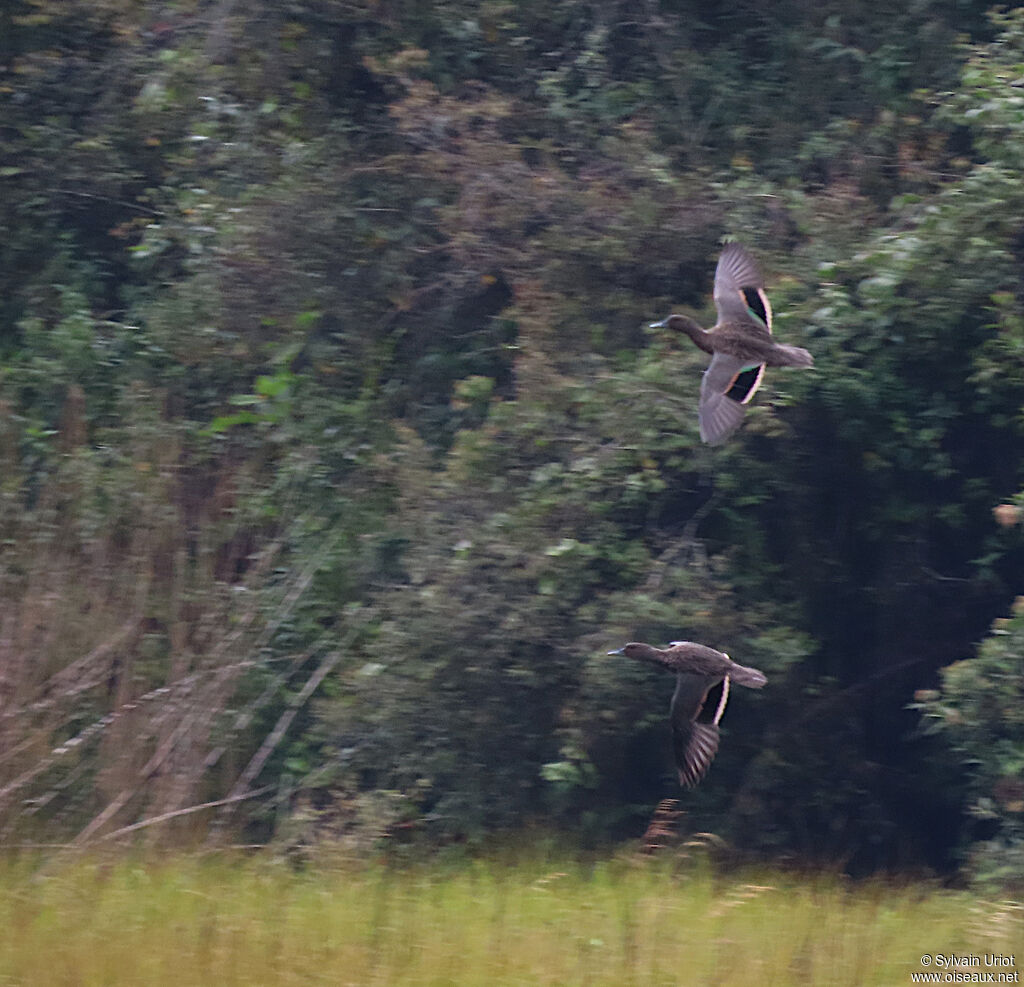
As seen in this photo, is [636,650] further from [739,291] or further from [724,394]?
[739,291]

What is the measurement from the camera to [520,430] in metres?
7.82

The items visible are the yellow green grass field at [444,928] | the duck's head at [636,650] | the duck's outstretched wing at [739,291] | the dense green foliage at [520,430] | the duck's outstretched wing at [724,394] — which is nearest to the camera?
the yellow green grass field at [444,928]

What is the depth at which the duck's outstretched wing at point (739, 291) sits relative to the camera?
6.32 metres

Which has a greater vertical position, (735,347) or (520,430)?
(735,347)

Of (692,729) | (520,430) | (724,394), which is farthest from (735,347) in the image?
(520,430)

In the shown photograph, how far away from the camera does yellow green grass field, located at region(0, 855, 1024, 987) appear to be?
184 inches

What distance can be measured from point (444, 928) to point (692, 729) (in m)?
1.44

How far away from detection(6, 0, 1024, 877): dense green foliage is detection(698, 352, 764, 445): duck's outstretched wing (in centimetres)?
90

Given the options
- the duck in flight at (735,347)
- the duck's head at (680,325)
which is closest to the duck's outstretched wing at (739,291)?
the duck in flight at (735,347)

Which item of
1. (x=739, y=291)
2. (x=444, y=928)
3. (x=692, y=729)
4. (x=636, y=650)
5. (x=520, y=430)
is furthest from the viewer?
(x=520, y=430)

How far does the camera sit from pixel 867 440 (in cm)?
750

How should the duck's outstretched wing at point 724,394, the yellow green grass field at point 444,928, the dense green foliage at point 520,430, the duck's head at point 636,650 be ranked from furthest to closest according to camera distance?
1. the dense green foliage at point 520,430
2. the duck's head at point 636,650
3. the duck's outstretched wing at point 724,394
4. the yellow green grass field at point 444,928

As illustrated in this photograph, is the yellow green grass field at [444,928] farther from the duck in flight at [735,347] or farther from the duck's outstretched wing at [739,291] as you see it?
the duck's outstretched wing at [739,291]

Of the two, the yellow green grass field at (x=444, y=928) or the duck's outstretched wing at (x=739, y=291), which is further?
the duck's outstretched wing at (x=739, y=291)
